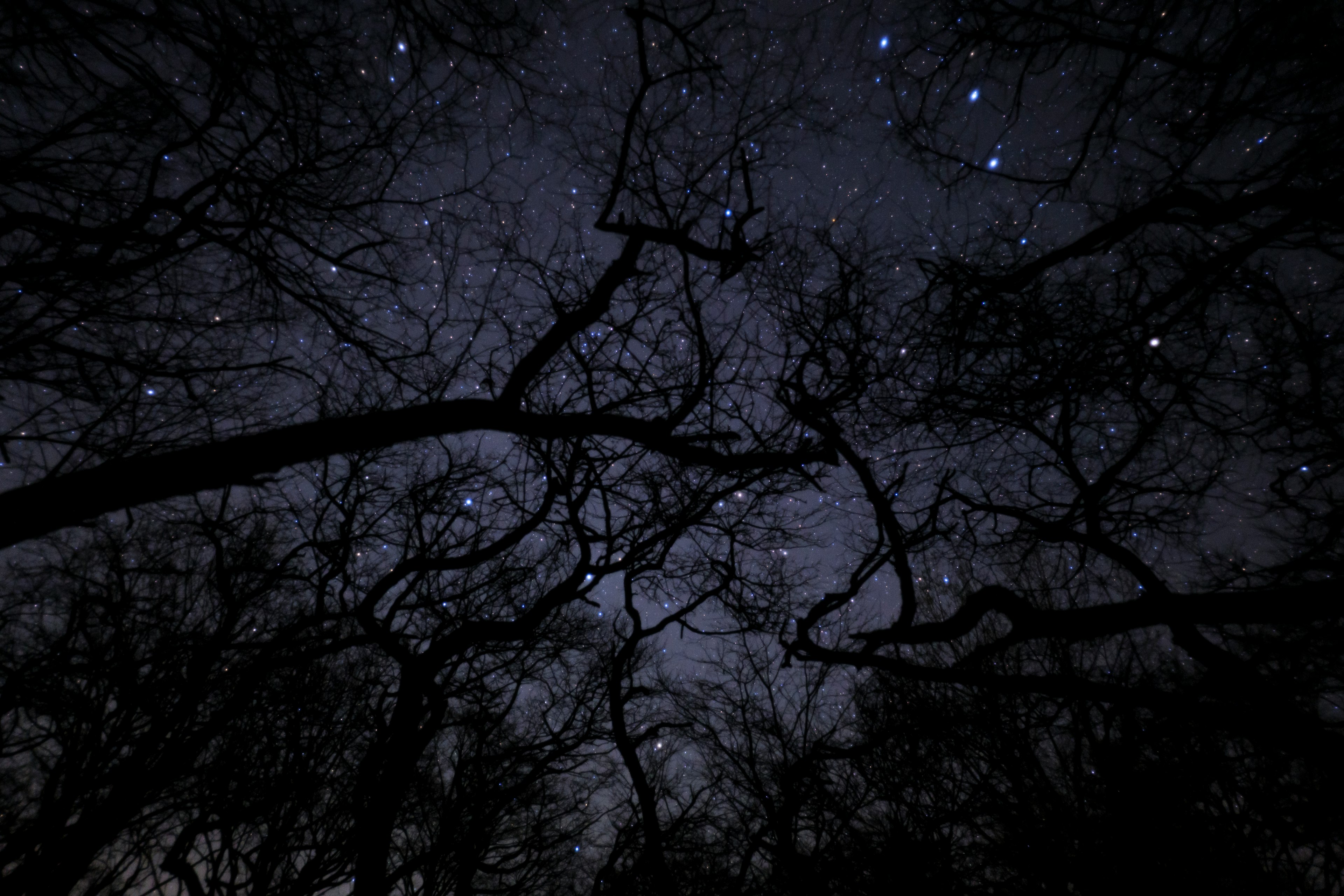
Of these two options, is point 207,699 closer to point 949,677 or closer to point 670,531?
point 670,531

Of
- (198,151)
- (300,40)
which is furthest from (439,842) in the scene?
(300,40)

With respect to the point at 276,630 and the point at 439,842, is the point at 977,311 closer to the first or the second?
the point at 276,630

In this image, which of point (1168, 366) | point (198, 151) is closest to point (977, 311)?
point (1168, 366)

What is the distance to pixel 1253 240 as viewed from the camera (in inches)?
111

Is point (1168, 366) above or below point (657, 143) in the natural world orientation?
below

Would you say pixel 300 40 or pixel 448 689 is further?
pixel 448 689

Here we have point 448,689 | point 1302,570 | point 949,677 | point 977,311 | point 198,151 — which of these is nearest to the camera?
point 949,677

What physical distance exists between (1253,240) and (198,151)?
248 inches

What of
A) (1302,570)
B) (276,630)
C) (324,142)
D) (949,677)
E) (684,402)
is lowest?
(949,677)

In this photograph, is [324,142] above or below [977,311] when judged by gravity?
above

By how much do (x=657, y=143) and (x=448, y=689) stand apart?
7427 millimetres

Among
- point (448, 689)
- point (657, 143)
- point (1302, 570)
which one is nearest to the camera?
point (657, 143)

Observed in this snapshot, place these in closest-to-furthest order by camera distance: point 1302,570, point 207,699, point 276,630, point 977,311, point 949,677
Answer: point 949,677
point 977,311
point 1302,570
point 207,699
point 276,630

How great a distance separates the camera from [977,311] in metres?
3.97
